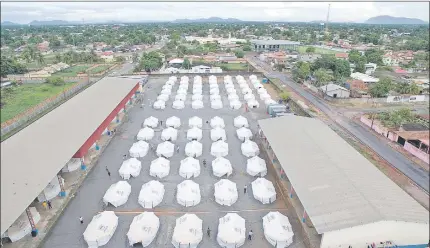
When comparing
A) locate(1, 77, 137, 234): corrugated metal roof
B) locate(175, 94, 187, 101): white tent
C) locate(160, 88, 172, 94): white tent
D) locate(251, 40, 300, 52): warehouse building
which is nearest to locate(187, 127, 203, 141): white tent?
locate(1, 77, 137, 234): corrugated metal roof

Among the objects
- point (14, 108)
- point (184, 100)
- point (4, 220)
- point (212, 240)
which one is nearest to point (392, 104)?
point (184, 100)

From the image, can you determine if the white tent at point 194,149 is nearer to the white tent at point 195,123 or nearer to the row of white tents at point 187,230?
the white tent at point 195,123

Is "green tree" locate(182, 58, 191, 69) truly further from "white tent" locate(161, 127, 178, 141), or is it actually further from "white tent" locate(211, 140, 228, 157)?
"white tent" locate(211, 140, 228, 157)

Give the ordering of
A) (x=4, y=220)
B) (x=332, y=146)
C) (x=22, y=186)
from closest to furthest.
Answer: (x=4, y=220)
(x=22, y=186)
(x=332, y=146)

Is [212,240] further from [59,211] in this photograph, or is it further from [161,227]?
[59,211]

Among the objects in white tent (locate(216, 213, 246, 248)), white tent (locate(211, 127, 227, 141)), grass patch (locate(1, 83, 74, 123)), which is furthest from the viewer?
grass patch (locate(1, 83, 74, 123))

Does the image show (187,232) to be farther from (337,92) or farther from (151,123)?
(337,92)

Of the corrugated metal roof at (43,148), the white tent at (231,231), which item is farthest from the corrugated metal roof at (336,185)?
the corrugated metal roof at (43,148)
